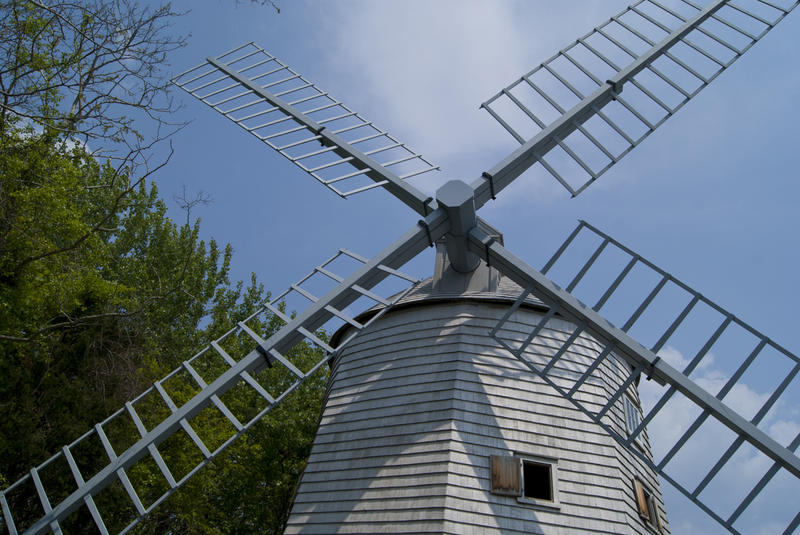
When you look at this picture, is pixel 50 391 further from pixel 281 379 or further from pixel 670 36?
pixel 670 36

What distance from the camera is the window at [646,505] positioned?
23.9 ft

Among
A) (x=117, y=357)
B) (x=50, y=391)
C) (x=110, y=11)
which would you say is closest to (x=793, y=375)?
(x=110, y=11)

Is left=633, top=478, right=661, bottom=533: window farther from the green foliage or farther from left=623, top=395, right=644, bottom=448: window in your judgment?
the green foliage

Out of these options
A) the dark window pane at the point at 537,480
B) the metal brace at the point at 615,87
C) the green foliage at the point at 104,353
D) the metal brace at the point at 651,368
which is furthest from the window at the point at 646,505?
the green foliage at the point at 104,353

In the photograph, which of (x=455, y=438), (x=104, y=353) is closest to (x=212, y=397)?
A: (x=455, y=438)

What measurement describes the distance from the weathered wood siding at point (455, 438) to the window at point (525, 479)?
7 cm

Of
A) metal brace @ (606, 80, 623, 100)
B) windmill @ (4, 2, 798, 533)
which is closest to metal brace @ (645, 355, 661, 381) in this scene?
windmill @ (4, 2, 798, 533)

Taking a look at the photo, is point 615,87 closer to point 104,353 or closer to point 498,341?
point 498,341

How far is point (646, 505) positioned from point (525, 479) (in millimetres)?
1725

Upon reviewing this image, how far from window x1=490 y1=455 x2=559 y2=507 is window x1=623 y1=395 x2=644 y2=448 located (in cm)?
180

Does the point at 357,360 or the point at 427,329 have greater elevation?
the point at 427,329

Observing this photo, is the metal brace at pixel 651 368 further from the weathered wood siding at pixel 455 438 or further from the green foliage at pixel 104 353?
the green foliage at pixel 104 353

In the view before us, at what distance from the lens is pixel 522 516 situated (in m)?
6.43

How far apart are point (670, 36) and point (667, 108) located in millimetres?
1548
